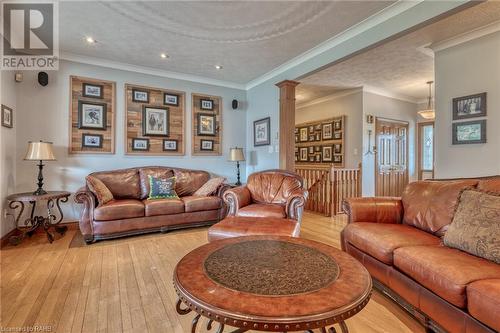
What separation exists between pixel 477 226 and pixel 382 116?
4.53 metres

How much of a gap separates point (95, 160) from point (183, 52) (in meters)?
2.13

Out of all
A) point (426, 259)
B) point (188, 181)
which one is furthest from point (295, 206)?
point (188, 181)

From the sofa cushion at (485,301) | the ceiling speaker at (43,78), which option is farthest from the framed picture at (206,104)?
the sofa cushion at (485,301)

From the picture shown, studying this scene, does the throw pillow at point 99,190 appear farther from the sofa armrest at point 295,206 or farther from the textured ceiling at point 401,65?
the textured ceiling at point 401,65

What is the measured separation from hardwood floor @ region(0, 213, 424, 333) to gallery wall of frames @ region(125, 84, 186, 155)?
1.73 meters

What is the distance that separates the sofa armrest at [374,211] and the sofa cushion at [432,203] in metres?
0.07

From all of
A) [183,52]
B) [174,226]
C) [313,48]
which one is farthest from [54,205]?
[313,48]

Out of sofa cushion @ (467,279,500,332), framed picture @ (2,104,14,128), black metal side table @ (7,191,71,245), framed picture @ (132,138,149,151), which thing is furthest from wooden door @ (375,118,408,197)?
framed picture @ (2,104,14,128)

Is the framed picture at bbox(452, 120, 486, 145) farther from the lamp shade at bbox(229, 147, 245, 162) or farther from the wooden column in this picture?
the lamp shade at bbox(229, 147, 245, 162)

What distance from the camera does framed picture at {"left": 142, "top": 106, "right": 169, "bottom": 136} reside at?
4227mm

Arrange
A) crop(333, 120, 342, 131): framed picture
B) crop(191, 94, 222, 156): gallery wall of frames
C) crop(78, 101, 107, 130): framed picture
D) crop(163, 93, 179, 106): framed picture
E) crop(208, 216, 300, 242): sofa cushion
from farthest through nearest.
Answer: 1. crop(333, 120, 342, 131): framed picture
2. crop(191, 94, 222, 156): gallery wall of frames
3. crop(163, 93, 179, 106): framed picture
4. crop(78, 101, 107, 130): framed picture
5. crop(208, 216, 300, 242): sofa cushion

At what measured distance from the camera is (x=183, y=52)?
3.56 meters

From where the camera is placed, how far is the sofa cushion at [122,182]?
3.65 metres

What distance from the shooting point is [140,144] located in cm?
420
